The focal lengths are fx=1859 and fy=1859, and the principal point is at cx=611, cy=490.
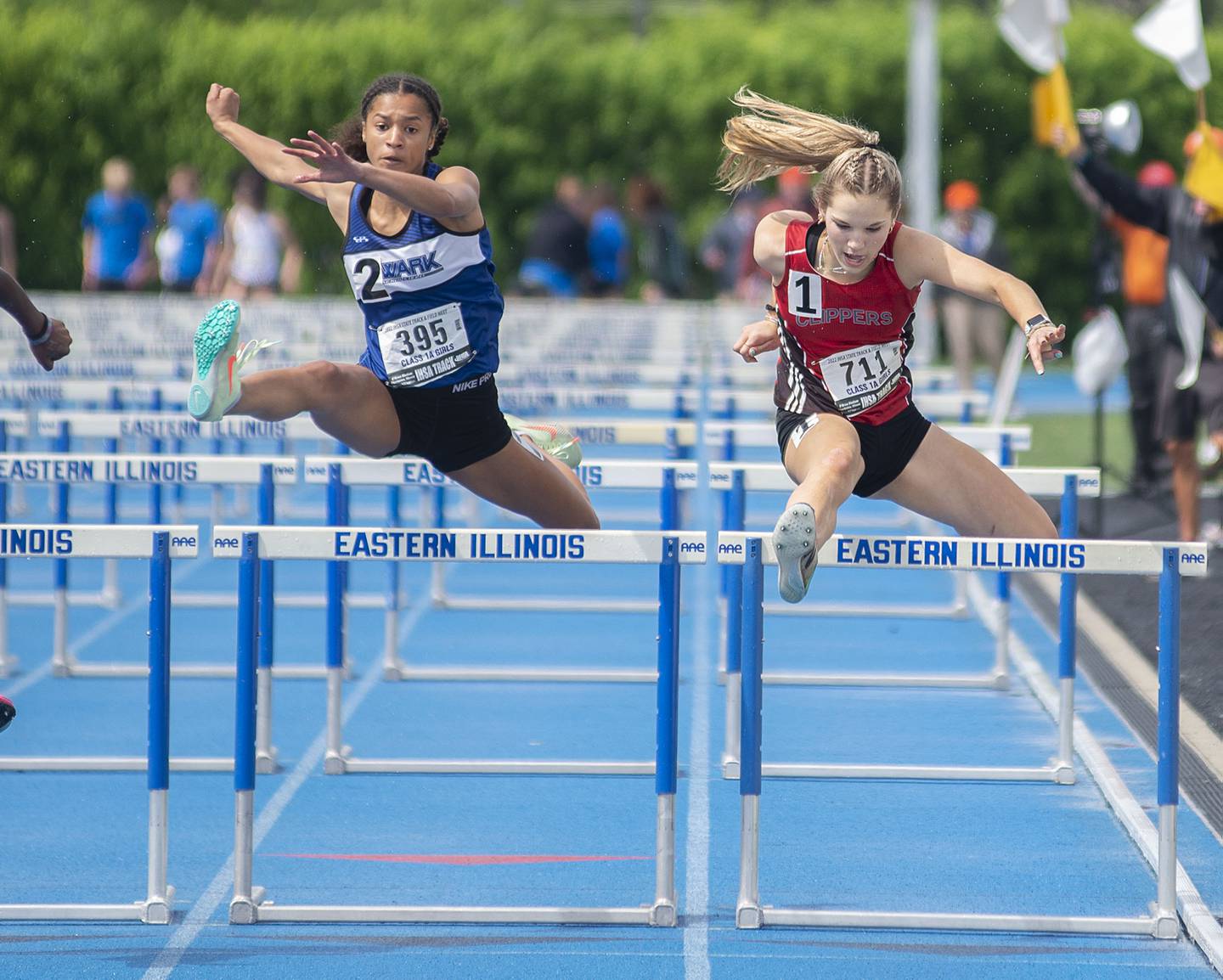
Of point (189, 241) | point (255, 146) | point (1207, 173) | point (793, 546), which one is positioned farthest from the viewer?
point (189, 241)

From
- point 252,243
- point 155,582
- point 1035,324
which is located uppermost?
point 252,243

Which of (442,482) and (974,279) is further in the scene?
(442,482)

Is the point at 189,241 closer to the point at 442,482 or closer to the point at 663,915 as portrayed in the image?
the point at 442,482

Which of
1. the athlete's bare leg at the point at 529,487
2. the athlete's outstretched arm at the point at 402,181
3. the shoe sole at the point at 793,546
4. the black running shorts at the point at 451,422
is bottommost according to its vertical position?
the shoe sole at the point at 793,546

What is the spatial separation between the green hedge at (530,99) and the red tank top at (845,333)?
711 inches

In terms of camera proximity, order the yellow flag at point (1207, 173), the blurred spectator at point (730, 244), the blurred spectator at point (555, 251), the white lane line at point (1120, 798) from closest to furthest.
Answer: the white lane line at point (1120, 798) < the yellow flag at point (1207, 173) < the blurred spectator at point (555, 251) < the blurred spectator at point (730, 244)

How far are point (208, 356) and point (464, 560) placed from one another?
0.79 m

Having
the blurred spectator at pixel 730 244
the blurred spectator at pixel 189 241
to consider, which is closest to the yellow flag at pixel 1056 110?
the blurred spectator at pixel 189 241

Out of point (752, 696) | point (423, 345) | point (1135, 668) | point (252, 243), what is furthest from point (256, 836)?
point (252, 243)

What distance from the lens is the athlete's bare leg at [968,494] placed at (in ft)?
15.7

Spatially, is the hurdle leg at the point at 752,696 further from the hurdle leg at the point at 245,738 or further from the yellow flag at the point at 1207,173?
the yellow flag at the point at 1207,173

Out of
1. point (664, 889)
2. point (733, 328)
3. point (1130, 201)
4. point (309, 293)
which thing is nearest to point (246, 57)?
point (309, 293)

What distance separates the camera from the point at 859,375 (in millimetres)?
4781

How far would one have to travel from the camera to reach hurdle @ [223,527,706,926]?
14.3 feet
